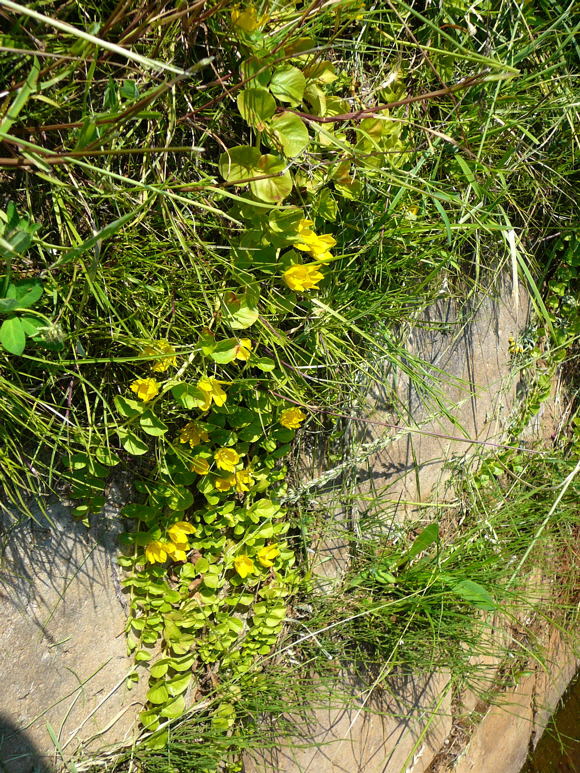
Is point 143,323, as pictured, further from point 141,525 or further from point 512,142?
point 512,142

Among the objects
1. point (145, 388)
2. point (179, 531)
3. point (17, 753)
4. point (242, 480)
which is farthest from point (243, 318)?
point (17, 753)

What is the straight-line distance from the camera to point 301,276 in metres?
1.52

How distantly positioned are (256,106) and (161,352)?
0.56m

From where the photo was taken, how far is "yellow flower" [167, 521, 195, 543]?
66.6 inches

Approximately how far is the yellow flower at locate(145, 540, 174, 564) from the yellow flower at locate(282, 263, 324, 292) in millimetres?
736

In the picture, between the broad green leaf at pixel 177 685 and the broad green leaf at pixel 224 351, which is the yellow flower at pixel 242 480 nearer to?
the broad green leaf at pixel 224 351

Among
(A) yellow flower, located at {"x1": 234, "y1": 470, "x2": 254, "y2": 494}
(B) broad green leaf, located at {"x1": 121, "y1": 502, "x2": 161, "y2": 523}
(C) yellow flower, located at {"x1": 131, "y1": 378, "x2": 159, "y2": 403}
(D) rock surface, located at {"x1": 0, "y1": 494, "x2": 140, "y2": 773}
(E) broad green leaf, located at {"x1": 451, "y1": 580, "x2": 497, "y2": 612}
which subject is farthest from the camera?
(E) broad green leaf, located at {"x1": 451, "y1": 580, "x2": 497, "y2": 612}

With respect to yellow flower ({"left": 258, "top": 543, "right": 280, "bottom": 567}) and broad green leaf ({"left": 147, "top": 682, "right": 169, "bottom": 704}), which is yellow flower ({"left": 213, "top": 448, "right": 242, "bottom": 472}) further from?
broad green leaf ({"left": 147, "top": 682, "right": 169, "bottom": 704})

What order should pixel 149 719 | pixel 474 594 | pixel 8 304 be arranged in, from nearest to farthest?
pixel 8 304
pixel 149 719
pixel 474 594

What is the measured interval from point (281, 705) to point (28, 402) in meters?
1.21

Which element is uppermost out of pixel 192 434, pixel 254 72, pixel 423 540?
pixel 254 72

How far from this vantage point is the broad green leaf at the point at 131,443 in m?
1.49

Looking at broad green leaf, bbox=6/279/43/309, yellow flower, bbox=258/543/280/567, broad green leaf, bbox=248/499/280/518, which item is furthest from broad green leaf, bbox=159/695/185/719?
broad green leaf, bbox=6/279/43/309

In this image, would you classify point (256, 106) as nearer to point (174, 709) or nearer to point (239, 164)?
point (239, 164)
